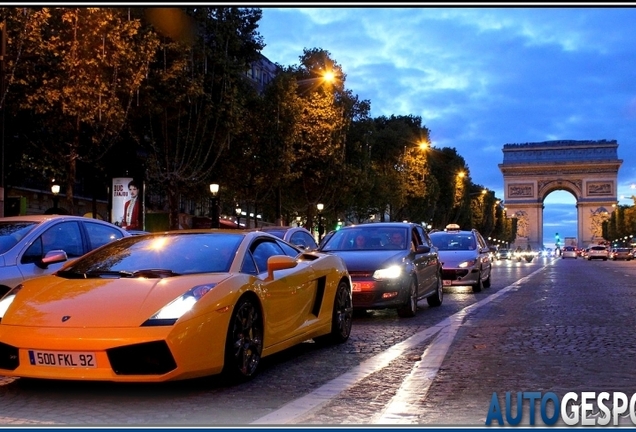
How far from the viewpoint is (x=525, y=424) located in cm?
524

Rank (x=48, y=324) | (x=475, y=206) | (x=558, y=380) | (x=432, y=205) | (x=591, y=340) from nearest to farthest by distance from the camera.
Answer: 1. (x=48, y=324)
2. (x=558, y=380)
3. (x=591, y=340)
4. (x=432, y=205)
5. (x=475, y=206)

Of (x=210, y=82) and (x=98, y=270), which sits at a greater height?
(x=210, y=82)

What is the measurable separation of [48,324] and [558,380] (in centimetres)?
400

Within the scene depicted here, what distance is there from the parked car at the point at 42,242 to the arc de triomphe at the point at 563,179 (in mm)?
116591

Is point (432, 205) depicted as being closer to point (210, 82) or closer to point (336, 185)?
point (336, 185)

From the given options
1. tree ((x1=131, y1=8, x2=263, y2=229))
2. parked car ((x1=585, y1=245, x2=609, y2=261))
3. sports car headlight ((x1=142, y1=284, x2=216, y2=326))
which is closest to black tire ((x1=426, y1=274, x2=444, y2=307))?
sports car headlight ((x1=142, y1=284, x2=216, y2=326))

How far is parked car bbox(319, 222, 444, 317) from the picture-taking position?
12.1 m

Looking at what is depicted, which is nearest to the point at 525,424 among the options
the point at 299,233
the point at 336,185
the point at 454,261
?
the point at 299,233

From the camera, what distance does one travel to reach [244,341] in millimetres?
6695

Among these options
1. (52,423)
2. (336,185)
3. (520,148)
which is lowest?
(52,423)

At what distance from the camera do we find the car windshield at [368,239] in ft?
44.5

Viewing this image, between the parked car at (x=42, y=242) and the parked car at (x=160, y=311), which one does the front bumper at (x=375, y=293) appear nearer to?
the parked car at (x=42, y=242)

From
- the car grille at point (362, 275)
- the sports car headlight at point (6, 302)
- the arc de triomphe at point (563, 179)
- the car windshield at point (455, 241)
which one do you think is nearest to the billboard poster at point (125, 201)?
the car windshield at point (455, 241)

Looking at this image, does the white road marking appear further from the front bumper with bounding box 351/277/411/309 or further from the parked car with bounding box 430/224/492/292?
the parked car with bounding box 430/224/492/292
